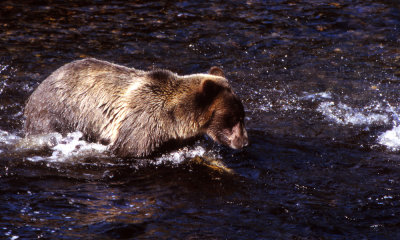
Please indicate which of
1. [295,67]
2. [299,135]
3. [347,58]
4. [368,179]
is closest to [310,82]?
[295,67]

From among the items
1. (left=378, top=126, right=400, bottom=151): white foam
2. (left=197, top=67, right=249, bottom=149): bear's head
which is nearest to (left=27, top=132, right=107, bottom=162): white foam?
(left=197, top=67, right=249, bottom=149): bear's head

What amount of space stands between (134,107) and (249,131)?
218 cm

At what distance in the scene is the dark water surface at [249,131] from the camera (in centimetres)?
602

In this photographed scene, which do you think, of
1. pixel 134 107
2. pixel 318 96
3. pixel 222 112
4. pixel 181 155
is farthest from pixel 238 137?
pixel 318 96

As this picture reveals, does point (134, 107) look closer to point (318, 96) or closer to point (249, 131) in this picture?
point (249, 131)

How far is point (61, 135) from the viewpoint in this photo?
25.9 ft

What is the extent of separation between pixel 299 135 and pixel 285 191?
209 centimetres

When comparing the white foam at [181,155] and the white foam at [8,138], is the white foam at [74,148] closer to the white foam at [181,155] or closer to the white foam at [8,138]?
the white foam at [8,138]

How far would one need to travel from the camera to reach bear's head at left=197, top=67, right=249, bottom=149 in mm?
7336

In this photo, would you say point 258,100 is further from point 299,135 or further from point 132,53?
point 132,53

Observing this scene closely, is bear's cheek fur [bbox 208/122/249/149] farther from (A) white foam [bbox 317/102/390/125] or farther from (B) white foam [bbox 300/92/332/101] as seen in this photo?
(B) white foam [bbox 300/92/332/101]

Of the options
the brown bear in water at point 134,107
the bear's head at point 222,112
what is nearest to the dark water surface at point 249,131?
the brown bear in water at point 134,107

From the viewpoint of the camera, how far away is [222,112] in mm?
7469

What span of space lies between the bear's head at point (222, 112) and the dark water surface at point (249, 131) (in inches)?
17.9
